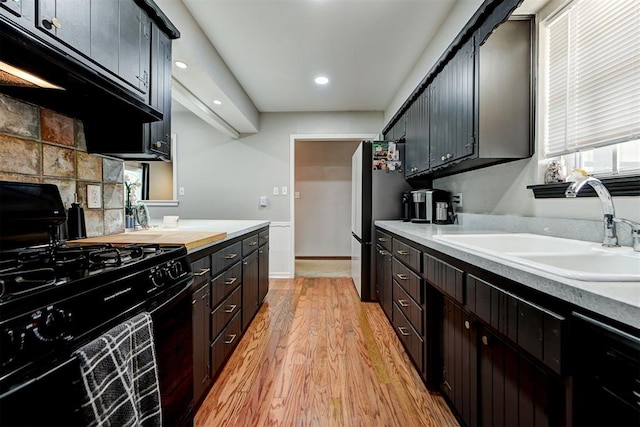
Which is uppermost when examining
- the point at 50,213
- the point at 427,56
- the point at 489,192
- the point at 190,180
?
the point at 427,56

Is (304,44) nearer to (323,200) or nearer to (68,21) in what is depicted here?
(68,21)

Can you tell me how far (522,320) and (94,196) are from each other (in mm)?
2043

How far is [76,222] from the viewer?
1.55 meters

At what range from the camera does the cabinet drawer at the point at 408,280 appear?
6.03ft

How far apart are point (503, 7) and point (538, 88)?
484 mm

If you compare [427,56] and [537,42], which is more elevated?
[427,56]

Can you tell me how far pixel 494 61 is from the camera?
1769mm

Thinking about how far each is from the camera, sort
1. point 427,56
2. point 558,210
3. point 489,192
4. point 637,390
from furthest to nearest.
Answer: point 427,56
point 489,192
point 558,210
point 637,390

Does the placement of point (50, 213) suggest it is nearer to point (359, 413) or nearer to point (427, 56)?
point (359, 413)

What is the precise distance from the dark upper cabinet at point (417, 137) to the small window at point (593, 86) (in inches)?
39.8

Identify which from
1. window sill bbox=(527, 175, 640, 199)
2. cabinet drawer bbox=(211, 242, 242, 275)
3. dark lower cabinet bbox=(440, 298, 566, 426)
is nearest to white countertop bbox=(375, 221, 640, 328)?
dark lower cabinet bbox=(440, 298, 566, 426)

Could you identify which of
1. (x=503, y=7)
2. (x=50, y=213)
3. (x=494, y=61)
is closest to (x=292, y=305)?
(x=50, y=213)

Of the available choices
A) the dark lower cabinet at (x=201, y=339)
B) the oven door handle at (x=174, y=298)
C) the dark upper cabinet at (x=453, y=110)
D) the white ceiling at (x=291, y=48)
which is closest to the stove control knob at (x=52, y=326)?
the oven door handle at (x=174, y=298)

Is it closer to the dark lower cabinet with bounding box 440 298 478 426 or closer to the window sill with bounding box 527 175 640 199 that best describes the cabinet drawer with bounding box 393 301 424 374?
the dark lower cabinet with bounding box 440 298 478 426
